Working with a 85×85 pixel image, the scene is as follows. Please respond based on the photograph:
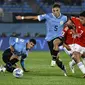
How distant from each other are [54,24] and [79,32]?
5.68 feet

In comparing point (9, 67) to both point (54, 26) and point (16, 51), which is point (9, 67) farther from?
point (54, 26)

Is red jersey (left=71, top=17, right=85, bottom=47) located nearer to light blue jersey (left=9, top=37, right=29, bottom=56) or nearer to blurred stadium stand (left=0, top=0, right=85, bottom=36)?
light blue jersey (left=9, top=37, right=29, bottom=56)

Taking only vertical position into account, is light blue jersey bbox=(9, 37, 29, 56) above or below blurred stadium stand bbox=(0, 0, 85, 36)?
above

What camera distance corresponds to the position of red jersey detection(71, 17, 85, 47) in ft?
39.6

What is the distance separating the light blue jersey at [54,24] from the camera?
13.4 m

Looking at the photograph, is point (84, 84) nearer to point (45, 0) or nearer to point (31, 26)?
point (31, 26)

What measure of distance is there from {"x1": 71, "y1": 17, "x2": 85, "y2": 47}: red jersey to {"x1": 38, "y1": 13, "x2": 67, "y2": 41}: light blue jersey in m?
1.35

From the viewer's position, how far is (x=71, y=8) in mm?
35250

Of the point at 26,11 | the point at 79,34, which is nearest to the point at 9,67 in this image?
the point at 79,34

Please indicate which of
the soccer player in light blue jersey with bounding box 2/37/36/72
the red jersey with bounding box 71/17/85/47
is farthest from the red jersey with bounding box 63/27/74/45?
the red jersey with bounding box 71/17/85/47

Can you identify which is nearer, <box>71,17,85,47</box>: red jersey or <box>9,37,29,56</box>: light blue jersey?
<box>71,17,85,47</box>: red jersey

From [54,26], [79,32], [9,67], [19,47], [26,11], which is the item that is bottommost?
[26,11]

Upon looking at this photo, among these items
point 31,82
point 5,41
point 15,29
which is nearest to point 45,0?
point 15,29

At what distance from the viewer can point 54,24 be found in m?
13.6
